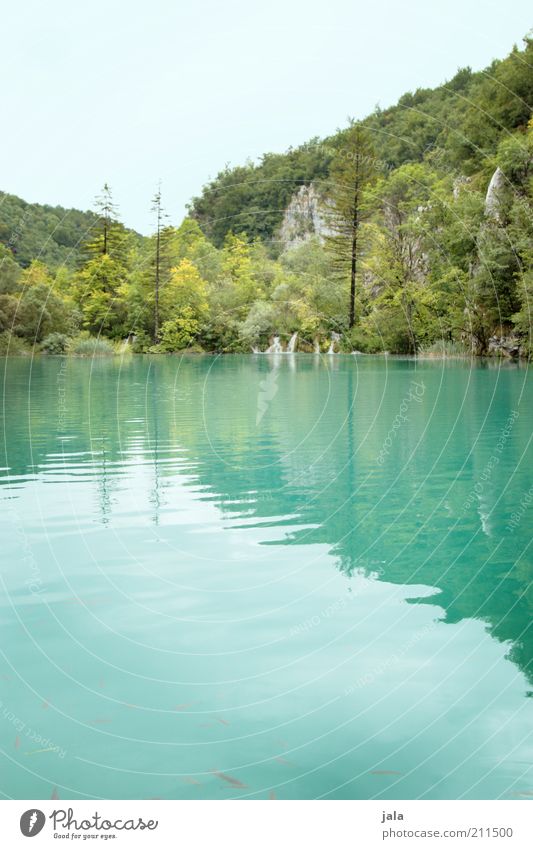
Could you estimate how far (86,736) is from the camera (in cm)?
512

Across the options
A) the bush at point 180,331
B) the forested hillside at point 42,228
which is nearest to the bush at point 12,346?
the forested hillside at point 42,228

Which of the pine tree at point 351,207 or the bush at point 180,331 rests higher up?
the pine tree at point 351,207

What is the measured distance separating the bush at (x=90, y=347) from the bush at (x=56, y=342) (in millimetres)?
2142

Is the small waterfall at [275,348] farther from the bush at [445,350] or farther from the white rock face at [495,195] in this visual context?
the white rock face at [495,195]

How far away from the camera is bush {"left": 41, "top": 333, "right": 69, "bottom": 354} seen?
68438mm

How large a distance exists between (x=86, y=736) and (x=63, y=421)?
1765 cm

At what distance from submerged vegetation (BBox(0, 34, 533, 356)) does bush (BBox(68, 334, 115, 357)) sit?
0.49ft

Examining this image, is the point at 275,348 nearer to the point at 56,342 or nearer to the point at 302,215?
the point at 56,342

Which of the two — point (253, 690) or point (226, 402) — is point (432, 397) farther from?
point (253, 690)

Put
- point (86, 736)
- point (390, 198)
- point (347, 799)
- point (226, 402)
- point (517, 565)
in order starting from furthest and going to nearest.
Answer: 1. point (390, 198)
2. point (226, 402)
3. point (517, 565)
4. point (86, 736)
5. point (347, 799)

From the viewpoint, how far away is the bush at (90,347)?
61.4m

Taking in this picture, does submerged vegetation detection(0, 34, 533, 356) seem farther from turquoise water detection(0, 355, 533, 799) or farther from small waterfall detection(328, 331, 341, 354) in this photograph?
turquoise water detection(0, 355, 533, 799)

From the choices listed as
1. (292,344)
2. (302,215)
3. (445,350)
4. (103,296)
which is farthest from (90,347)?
(302,215)

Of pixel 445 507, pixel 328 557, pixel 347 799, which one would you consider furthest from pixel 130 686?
pixel 445 507
